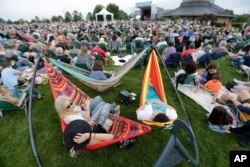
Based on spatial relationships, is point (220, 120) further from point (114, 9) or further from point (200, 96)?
point (114, 9)

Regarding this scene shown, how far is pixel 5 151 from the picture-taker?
334 cm

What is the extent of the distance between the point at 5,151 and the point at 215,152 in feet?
12.1

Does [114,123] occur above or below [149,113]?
below

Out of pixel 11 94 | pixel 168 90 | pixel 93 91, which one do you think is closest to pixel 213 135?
pixel 168 90

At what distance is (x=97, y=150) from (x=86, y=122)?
969 millimetres

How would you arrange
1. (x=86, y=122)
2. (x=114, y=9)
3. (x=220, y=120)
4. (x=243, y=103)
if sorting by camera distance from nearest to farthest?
(x=86, y=122)
(x=220, y=120)
(x=243, y=103)
(x=114, y=9)

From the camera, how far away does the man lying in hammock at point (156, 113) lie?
10.1 feet

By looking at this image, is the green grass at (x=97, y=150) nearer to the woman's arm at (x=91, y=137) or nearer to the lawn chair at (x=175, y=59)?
the woman's arm at (x=91, y=137)

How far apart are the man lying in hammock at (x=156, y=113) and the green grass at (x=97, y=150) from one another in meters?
0.54

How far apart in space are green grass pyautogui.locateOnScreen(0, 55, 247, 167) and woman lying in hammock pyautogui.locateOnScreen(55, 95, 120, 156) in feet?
1.46

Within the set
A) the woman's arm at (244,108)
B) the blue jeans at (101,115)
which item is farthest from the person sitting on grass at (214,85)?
the blue jeans at (101,115)

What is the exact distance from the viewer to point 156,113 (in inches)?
124

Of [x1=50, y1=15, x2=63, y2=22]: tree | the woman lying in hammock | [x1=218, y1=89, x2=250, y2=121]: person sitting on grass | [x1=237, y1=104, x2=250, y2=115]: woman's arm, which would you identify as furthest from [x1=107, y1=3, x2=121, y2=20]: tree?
the woman lying in hammock

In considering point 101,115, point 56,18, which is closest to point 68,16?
point 56,18
